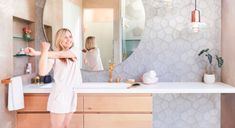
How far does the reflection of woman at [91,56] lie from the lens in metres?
3.48

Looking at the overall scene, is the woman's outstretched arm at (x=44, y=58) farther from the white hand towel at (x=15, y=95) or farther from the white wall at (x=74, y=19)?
the white wall at (x=74, y=19)

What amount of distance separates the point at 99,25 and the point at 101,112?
113 centimetres

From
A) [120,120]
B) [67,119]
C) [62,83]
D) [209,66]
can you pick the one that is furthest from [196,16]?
[67,119]

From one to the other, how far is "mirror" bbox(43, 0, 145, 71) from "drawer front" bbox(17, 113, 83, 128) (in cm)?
76

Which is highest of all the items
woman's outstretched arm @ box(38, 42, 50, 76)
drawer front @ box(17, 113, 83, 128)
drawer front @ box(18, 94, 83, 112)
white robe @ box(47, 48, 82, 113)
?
woman's outstretched arm @ box(38, 42, 50, 76)

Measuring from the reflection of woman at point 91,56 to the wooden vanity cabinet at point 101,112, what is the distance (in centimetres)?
62

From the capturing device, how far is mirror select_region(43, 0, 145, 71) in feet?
11.2

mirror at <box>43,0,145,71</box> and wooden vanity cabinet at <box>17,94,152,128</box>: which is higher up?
mirror at <box>43,0,145,71</box>

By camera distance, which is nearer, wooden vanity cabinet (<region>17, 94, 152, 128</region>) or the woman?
the woman

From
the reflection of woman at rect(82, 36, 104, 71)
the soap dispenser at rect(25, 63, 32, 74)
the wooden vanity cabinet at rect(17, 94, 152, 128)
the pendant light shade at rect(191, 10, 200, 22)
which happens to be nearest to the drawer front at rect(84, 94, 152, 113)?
the wooden vanity cabinet at rect(17, 94, 152, 128)

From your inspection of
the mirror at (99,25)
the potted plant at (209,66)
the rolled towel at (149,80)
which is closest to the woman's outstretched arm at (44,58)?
the mirror at (99,25)

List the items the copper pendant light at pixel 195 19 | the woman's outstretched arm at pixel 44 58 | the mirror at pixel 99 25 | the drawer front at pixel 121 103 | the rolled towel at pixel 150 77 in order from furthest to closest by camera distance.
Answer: the mirror at pixel 99 25, the rolled towel at pixel 150 77, the copper pendant light at pixel 195 19, the drawer front at pixel 121 103, the woman's outstretched arm at pixel 44 58

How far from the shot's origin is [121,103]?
294cm

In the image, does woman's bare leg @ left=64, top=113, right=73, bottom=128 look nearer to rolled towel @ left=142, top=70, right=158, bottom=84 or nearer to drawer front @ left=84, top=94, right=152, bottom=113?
drawer front @ left=84, top=94, right=152, bottom=113
